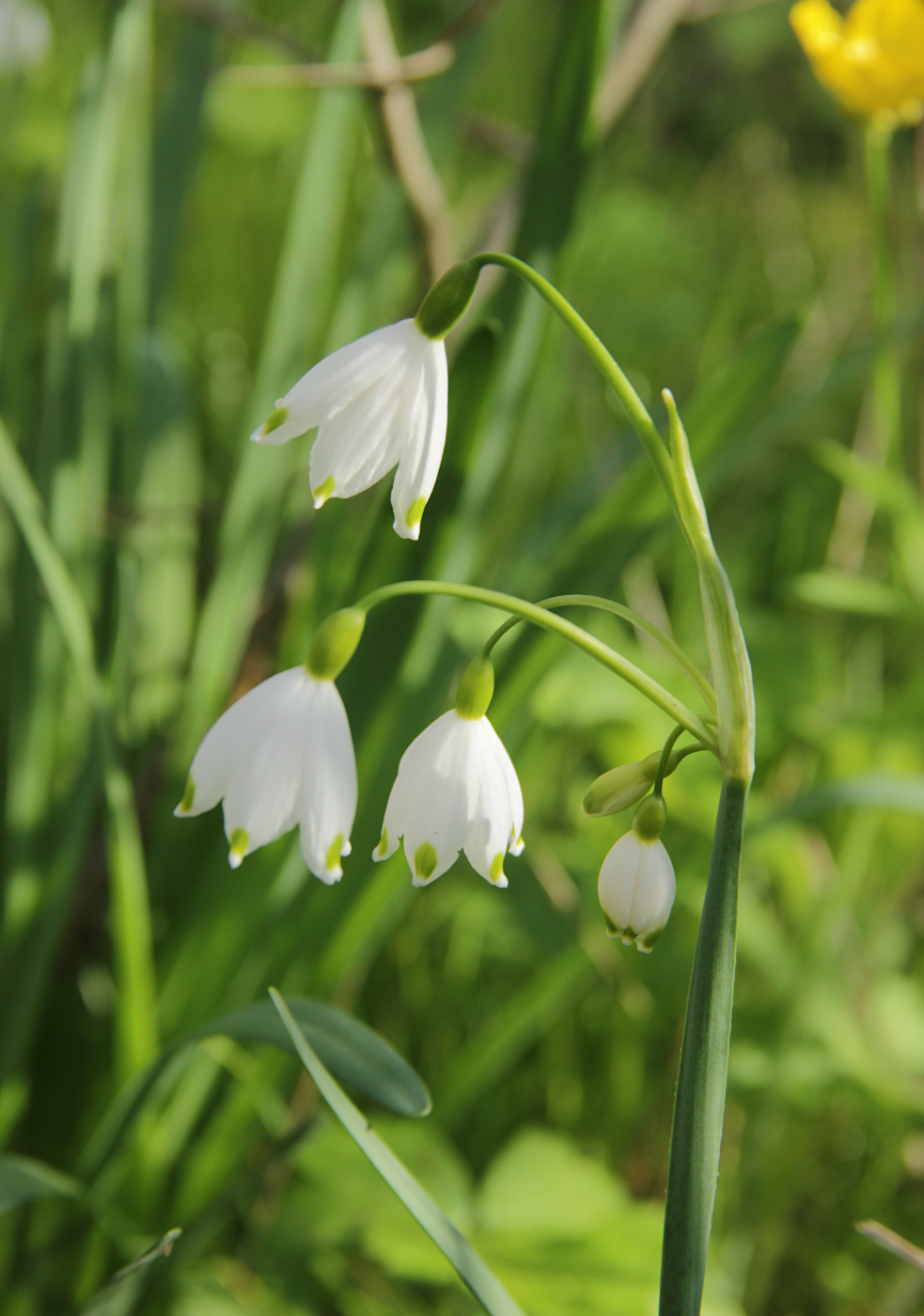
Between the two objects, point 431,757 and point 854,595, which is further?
point 854,595

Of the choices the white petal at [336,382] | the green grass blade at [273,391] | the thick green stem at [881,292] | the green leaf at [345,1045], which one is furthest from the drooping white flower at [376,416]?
the thick green stem at [881,292]

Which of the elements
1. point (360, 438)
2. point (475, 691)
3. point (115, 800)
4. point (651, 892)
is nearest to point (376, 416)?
point (360, 438)

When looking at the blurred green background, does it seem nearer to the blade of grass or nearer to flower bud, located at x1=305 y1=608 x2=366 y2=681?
the blade of grass

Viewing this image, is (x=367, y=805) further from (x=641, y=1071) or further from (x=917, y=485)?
(x=917, y=485)

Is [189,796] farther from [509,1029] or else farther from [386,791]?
[509,1029]

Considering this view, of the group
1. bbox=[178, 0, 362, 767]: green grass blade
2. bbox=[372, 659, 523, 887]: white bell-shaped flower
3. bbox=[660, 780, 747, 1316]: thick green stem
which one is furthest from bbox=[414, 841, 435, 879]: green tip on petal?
bbox=[178, 0, 362, 767]: green grass blade

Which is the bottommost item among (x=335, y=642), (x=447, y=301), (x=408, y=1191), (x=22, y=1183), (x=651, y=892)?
(x=22, y=1183)
